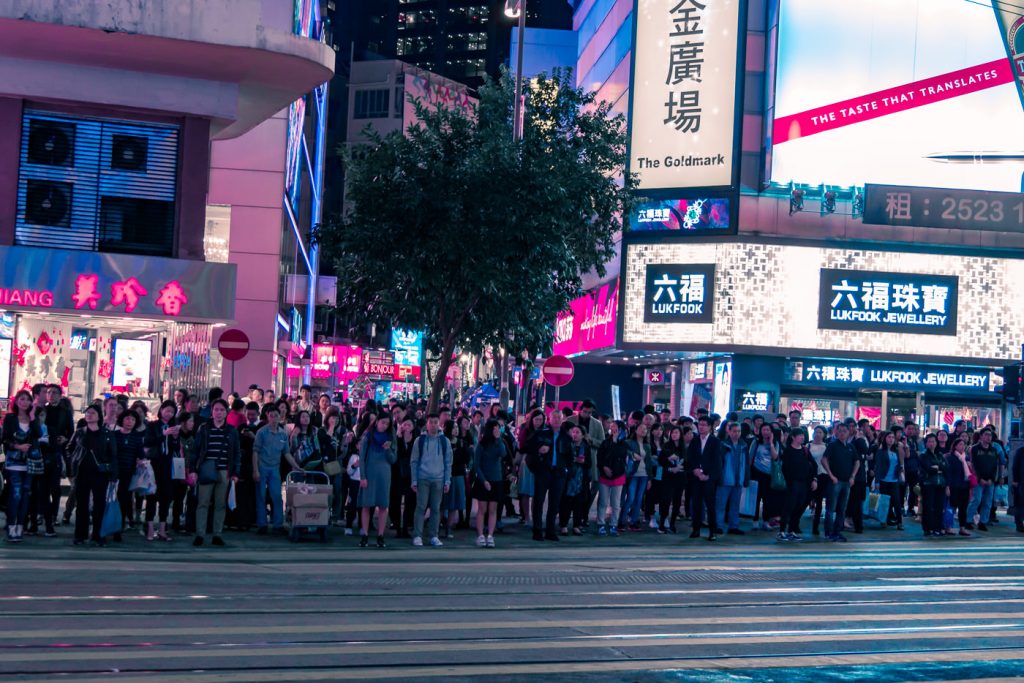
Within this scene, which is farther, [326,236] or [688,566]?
[326,236]

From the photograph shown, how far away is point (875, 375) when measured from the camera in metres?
43.9

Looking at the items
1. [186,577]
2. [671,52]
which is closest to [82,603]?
[186,577]

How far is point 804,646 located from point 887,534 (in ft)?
47.0

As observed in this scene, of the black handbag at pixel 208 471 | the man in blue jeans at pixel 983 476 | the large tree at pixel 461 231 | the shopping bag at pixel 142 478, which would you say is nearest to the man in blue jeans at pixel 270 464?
the black handbag at pixel 208 471

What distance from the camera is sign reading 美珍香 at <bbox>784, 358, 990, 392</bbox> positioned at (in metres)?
43.7

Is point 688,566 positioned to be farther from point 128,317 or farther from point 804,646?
point 128,317

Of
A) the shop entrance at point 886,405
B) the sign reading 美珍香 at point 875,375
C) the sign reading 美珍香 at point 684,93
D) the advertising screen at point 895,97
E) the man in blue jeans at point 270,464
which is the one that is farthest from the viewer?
the shop entrance at point 886,405

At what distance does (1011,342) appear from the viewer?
4388cm

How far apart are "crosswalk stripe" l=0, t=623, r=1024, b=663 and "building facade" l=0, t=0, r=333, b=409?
15.4m

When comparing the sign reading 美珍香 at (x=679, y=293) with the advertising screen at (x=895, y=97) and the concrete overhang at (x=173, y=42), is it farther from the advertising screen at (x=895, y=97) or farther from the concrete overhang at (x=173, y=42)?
the concrete overhang at (x=173, y=42)

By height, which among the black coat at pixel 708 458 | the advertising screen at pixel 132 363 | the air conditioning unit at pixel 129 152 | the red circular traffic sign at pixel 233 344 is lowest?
the black coat at pixel 708 458

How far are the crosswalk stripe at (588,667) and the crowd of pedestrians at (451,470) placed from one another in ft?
28.0

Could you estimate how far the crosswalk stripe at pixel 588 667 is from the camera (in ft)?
27.9

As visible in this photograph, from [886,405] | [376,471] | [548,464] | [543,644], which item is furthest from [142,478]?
[886,405]
